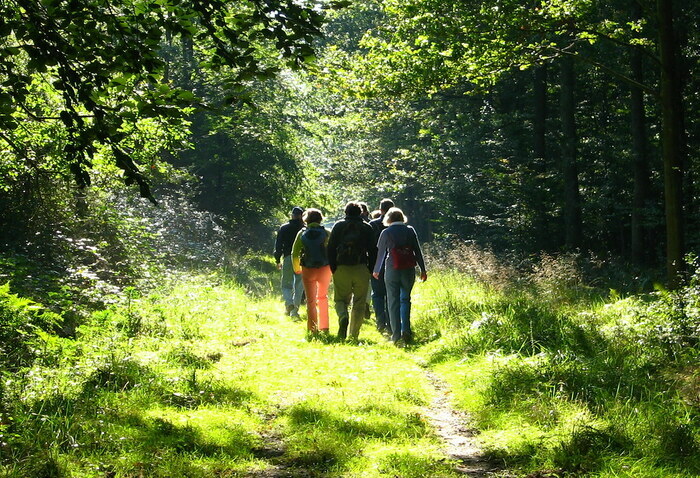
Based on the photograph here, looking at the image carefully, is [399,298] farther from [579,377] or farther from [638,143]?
[638,143]

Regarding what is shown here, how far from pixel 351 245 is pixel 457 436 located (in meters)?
5.38

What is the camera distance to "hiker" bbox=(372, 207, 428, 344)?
11258 millimetres

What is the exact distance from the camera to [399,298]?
1138 cm

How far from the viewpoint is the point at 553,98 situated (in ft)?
77.6

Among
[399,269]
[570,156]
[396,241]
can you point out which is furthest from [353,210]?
[570,156]

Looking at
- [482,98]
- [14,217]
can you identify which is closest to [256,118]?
[482,98]

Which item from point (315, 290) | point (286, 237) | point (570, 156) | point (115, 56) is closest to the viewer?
point (115, 56)

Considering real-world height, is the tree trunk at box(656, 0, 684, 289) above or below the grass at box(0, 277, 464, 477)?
above

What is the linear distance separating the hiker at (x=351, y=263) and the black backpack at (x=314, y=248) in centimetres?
53

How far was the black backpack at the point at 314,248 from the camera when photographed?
11836 mm

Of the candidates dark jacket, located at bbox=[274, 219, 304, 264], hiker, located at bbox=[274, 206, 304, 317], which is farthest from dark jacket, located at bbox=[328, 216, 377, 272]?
dark jacket, located at bbox=[274, 219, 304, 264]

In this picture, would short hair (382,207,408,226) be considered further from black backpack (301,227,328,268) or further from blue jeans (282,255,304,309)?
blue jeans (282,255,304,309)

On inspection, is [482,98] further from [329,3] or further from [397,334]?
[329,3]

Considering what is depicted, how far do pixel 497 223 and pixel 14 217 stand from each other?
47.0 feet
